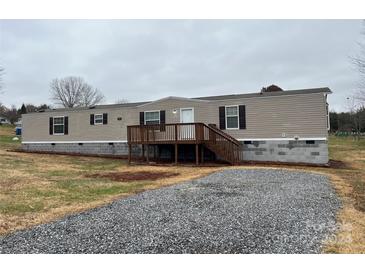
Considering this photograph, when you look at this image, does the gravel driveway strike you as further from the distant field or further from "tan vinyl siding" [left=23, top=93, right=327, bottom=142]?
"tan vinyl siding" [left=23, top=93, right=327, bottom=142]

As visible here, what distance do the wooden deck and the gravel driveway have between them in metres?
6.61

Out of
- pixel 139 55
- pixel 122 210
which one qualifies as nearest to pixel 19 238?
pixel 122 210

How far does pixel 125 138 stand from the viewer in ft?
58.1

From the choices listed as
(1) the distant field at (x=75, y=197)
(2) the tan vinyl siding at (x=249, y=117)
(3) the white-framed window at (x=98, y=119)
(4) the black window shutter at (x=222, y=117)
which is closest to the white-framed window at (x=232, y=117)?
(4) the black window shutter at (x=222, y=117)

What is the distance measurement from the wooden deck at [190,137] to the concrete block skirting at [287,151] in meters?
0.71

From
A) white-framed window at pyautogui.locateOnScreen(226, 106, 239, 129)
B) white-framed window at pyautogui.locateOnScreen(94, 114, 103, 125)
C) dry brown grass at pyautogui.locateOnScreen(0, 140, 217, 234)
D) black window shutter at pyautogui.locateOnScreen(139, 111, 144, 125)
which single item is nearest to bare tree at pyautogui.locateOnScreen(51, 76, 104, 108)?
white-framed window at pyautogui.locateOnScreen(94, 114, 103, 125)

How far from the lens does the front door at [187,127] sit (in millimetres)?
14852

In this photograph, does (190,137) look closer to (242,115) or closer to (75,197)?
(242,115)

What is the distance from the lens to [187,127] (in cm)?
1510

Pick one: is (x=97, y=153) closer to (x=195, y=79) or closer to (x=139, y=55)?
(x=139, y=55)

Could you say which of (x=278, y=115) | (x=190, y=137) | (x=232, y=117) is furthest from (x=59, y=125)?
(x=278, y=115)

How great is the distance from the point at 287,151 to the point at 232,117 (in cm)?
321

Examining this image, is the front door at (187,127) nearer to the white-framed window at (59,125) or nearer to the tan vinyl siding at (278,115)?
the tan vinyl siding at (278,115)

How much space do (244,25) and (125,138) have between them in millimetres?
9214
